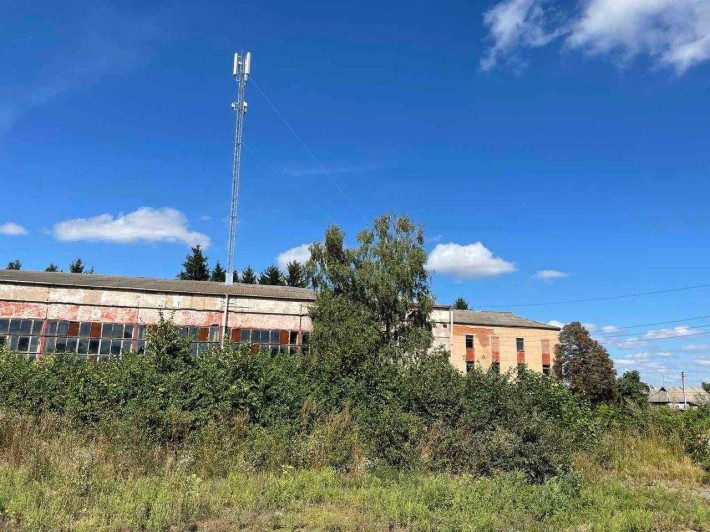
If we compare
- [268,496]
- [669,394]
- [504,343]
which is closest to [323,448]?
[268,496]

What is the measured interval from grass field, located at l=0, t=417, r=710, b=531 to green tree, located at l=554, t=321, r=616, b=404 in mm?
45873

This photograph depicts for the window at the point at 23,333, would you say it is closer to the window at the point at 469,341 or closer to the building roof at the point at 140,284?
the building roof at the point at 140,284

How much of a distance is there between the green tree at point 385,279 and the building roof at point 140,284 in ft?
10.3

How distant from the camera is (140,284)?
124ft

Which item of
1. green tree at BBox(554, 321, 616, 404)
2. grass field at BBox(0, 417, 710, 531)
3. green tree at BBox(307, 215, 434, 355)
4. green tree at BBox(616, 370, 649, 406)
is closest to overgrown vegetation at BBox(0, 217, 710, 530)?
grass field at BBox(0, 417, 710, 531)

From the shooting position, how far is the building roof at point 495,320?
2090 inches

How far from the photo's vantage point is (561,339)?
181 ft

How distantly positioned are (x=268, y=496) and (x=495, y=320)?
164ft

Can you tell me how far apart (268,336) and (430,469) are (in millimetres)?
26672

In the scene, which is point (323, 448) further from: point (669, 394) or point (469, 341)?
point (669, 394)

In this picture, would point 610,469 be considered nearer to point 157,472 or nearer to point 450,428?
point 450,428

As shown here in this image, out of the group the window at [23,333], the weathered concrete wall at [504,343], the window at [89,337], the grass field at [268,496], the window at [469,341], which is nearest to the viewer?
the grass field at [268,496]

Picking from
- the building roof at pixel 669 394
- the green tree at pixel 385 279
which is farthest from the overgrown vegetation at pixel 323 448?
the building roof at pixel 669 394

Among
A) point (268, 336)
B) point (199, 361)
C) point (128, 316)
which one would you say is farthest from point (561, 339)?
point (199, 361)
